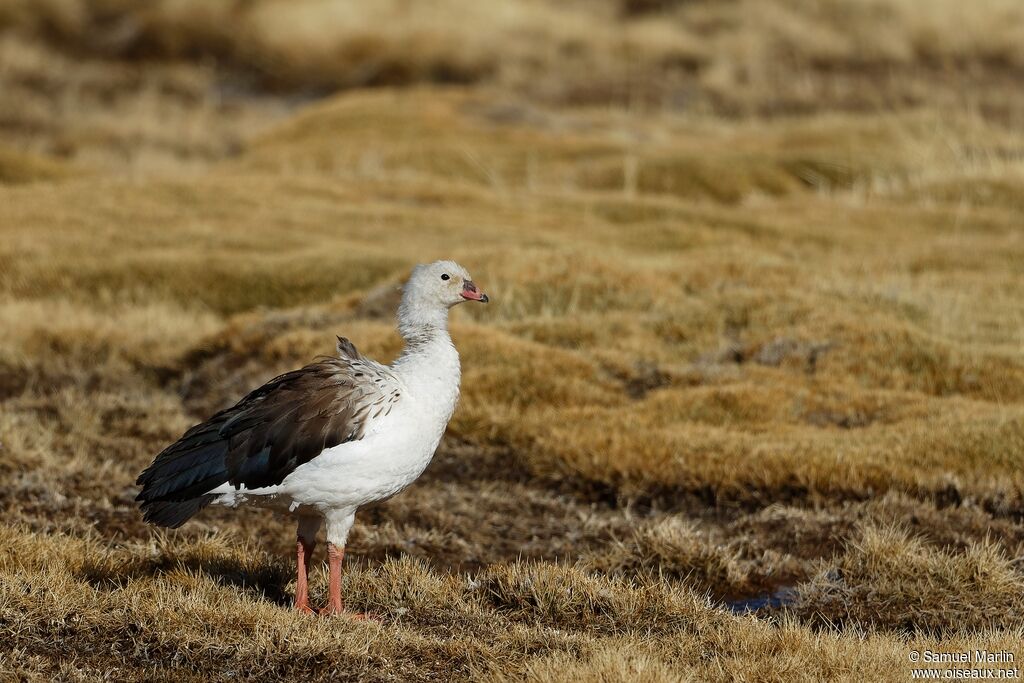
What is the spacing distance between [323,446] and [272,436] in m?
0.36

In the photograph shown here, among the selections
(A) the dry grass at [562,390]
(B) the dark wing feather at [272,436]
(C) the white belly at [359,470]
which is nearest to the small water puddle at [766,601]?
(A) the dry grass at [562,390]

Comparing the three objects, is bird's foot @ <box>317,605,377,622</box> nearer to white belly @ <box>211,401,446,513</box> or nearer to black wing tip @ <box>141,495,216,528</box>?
white belly @ <box>211,401,446,513</box>

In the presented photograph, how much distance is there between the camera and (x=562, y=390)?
1523 cm

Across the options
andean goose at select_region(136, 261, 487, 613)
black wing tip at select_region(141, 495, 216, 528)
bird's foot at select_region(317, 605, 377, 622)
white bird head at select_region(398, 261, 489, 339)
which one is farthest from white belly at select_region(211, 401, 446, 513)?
white bird head at select_region(398, 261, 489, 339)

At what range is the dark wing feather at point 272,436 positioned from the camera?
26.3ft

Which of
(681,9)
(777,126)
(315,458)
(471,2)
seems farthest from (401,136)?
(315,458)

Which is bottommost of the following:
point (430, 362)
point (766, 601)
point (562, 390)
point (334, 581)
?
point (766, 601)

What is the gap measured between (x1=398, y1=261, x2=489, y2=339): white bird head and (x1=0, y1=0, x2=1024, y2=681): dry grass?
6.24 ft

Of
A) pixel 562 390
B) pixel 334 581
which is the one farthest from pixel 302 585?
pixel 562 390

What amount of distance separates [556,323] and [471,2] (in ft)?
153

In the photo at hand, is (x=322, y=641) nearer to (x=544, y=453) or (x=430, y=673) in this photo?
(x=430, y=673)

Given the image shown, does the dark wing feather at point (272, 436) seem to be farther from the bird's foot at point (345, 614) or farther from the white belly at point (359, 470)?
the bird's foot at point (345, 614)

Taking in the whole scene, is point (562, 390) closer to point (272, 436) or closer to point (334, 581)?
point (334, 581)

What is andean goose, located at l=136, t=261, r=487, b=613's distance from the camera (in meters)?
8.01
